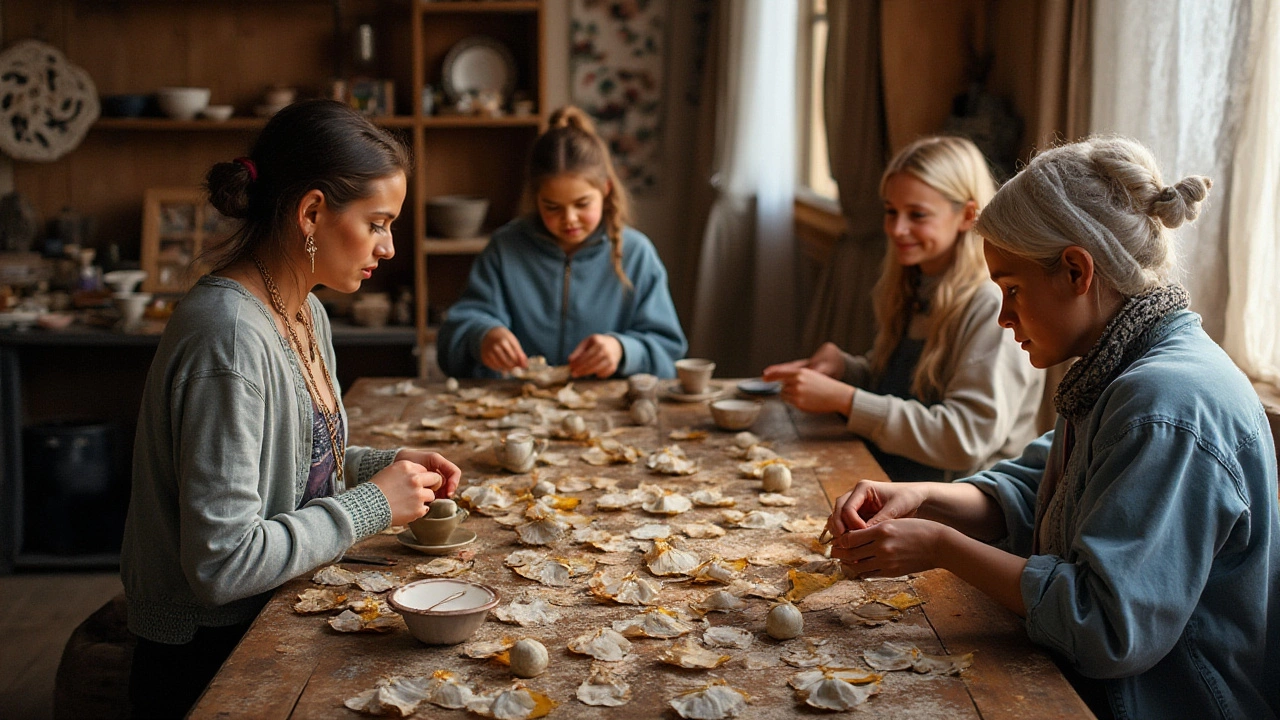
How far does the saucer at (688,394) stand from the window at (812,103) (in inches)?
81.1

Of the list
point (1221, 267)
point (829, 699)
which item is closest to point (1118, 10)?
point (1221, 267)

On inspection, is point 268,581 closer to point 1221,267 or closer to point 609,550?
point 609,550

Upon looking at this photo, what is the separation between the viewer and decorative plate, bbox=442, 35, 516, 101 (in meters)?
4.50

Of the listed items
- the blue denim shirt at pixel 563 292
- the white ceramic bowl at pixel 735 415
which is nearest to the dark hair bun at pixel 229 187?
the white ceramic bowl at pixel 735 415

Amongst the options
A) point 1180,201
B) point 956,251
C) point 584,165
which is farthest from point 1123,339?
point 584,165

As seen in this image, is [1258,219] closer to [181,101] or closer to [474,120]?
[474,120]

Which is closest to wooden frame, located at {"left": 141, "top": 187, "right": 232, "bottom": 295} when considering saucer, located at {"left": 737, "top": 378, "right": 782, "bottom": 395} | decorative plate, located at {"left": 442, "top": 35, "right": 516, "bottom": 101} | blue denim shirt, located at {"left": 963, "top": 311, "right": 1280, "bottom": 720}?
decorative plate, located at {"left": 442, "top": 35, "right": 516, "bottom": 101}

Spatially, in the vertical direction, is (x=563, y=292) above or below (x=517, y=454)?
above

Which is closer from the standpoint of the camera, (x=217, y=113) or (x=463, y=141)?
(x=217, y=113)

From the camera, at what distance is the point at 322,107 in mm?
1583

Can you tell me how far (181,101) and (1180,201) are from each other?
3.82 metres

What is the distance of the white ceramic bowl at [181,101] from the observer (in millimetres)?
4199

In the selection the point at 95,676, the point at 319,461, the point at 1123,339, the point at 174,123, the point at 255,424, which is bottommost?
the point at 95,676

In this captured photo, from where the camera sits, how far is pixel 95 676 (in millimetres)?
2135
